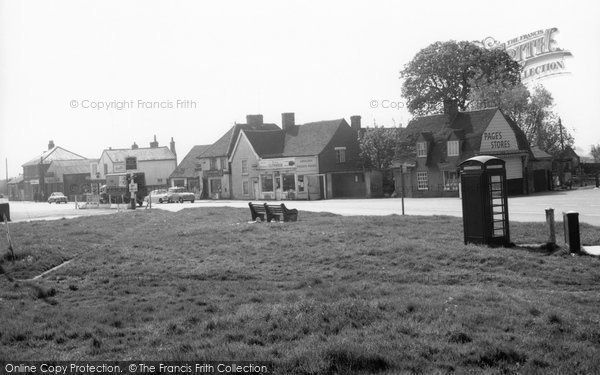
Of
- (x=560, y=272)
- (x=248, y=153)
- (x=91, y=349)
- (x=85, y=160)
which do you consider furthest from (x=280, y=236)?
(x=85, y=160)

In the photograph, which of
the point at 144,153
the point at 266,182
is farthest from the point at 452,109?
the point at 144,153

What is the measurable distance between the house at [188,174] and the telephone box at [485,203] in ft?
229

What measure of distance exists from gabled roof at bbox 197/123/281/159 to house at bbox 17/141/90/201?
3709 centimetres

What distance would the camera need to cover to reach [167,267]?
14.1 meters

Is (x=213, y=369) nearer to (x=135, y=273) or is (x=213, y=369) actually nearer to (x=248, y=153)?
(x=135, y=273)

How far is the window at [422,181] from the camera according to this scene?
5731 cm

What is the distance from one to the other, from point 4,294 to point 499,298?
8121 millimetres

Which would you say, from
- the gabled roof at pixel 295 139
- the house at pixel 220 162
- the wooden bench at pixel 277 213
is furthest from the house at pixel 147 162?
the wooden bench at pixel 277 213

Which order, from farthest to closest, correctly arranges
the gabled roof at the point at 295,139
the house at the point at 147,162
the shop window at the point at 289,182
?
the house at the point at 147,162, the gabled roof at the point at 295,139, the shop window at the point at 289,182

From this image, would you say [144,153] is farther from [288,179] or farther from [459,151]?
[459,151]

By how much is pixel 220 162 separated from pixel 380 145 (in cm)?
2171

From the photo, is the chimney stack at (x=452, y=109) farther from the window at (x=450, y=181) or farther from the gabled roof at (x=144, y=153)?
the gabled roof at (x=144, y=153)

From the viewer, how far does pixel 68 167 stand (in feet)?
356

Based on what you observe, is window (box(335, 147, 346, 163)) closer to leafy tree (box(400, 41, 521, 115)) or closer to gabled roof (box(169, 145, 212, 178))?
leafy tree (box(400, 41, 521, 115))
